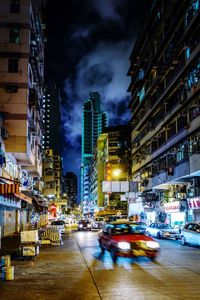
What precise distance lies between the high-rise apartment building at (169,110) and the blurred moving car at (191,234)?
7251mm

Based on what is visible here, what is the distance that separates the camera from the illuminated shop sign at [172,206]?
45397 millimetres

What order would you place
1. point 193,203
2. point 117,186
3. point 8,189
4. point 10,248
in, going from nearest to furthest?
point 10,248 < point 8,189 < point 193,203 < point 117,186

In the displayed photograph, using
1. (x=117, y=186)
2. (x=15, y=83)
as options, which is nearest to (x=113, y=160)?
(x=117, y=186)

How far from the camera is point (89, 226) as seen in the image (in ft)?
196

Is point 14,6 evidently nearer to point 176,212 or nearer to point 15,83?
point 15,83

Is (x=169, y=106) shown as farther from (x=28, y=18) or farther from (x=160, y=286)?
(x=160, y=286)

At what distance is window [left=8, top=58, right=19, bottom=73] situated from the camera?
41969 millimetres

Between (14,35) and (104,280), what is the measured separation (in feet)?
112

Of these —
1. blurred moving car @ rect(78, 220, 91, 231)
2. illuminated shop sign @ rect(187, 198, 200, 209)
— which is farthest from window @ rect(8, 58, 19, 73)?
blurred moving car @ rect(78, 220, 91, 231)

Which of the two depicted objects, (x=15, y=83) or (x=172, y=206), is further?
(x=172, y=206)

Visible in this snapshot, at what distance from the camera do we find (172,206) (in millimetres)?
47312

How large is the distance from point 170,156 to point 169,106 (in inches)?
245

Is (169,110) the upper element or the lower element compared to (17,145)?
upper

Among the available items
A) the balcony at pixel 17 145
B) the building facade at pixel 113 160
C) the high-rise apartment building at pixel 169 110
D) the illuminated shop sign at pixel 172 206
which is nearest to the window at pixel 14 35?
the balcony at pixel 17 145
